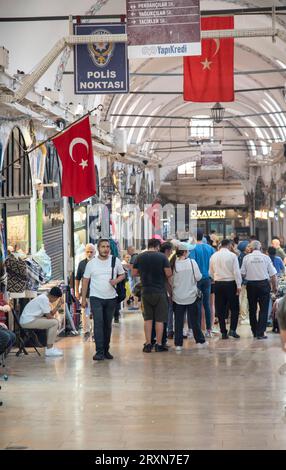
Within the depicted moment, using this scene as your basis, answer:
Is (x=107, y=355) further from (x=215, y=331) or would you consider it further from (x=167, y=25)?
(x=167, y=25)

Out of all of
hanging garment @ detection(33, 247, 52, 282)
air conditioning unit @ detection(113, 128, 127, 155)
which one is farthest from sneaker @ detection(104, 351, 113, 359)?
air conditioning unit @ detection(113, 128, 127, 155)

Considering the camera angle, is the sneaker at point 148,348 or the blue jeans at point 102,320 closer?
the blue jeans at point 102,320

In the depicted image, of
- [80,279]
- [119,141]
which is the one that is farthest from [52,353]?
[119,141]

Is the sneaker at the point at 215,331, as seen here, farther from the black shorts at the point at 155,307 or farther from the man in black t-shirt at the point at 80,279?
the black shorts at the point at 155,307

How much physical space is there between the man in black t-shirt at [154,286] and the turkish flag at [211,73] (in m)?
4.25

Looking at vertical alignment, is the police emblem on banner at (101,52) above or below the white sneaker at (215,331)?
above

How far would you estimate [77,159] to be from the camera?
13.0 metres

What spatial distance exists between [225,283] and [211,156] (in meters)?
22.5

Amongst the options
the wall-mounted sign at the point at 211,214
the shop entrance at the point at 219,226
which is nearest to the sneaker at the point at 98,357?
the wall-mounted sign at the point at 211,214

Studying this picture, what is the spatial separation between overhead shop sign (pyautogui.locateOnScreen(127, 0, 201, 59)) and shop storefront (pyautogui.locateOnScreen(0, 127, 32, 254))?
2.22m

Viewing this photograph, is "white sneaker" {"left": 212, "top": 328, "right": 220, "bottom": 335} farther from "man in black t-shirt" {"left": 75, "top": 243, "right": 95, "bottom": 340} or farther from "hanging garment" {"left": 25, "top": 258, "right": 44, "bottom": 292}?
"hanging garment" {"left": 25, "top": 258, "right": 44, "bottom": 292}

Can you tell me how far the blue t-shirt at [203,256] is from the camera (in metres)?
13.0

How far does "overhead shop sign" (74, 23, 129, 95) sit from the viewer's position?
12445mm
